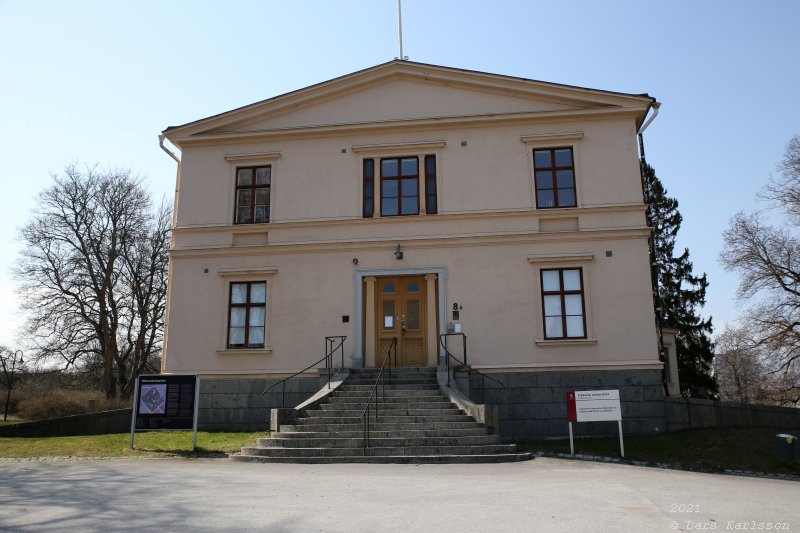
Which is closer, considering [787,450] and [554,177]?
[787,450]

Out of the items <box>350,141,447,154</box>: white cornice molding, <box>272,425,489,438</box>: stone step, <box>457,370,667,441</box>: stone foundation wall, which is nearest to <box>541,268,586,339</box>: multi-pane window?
<box>457,370,667,441</box>: stone foundation wall

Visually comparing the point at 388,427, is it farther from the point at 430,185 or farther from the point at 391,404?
the point at 430,185

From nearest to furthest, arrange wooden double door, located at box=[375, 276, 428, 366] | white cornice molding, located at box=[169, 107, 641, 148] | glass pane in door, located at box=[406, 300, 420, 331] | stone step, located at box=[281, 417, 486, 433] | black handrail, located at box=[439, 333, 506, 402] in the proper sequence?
stone step, located at box=[281, 417, 486, 433], black handrail, located at box=[439, 333, 506, 402], wooden double door, located at box=[375, 276, 428, 366], glass pane in door, located at box=[406, 300, 420, 331], white cornice molding, located at box=[169, 107, 641, 148]

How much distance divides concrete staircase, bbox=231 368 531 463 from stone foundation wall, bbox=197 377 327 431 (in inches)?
97.1

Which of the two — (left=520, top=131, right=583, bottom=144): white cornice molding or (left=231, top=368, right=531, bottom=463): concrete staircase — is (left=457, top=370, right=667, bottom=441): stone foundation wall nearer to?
(left=231, top=368, right=531, bottom=463): concrete staircase

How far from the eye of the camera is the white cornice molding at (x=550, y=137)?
19.2 m

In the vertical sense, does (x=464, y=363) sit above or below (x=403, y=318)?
below

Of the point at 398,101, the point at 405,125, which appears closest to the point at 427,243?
the point at 405,125

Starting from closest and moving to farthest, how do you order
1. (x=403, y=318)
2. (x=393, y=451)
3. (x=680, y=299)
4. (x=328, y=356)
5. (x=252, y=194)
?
(x=393, y=451)
(x=328, y=356)
(x=403, y=318)
(x=252, y=194)
(x=680, y=299)

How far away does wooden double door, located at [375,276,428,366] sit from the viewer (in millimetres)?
18875

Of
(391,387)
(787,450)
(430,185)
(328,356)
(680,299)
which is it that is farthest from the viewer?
(680,299)

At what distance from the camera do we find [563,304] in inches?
722

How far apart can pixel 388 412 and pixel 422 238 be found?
233 inches

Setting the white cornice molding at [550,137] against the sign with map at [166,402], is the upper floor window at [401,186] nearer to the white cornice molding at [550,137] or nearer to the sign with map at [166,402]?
the white cornice molding at [550,137]
